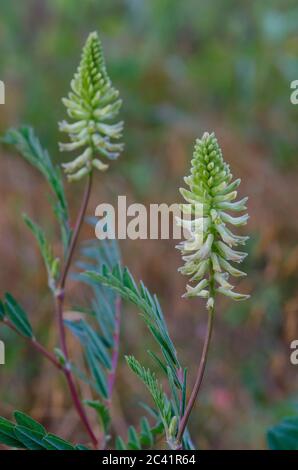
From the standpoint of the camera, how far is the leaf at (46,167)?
0.97 m

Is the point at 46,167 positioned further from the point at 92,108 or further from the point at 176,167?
the point at 176,167

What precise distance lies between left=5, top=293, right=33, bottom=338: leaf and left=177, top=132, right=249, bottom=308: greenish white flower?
34 cm

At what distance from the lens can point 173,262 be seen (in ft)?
9.05

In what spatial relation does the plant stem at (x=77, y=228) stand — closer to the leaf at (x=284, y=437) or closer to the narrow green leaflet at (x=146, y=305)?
the narrow green leaflet at (x=146, y=305)

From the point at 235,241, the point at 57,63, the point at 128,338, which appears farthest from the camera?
the point at 57,63

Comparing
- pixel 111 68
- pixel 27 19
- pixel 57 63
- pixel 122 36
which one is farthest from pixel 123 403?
pixel 27 19

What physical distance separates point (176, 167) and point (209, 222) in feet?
8.10

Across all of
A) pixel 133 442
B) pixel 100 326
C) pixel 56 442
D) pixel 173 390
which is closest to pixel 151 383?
pixel 173 390

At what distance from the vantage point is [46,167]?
3.28 ft

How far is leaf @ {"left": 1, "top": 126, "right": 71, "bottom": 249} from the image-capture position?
972 millimetres

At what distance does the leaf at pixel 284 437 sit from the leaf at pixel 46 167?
1.59 feet

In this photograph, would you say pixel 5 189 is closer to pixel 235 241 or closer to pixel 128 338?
pixel 128 338

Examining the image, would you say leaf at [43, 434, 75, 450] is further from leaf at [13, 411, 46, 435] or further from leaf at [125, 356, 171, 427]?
leaf at [125, 356, 171, 427]
